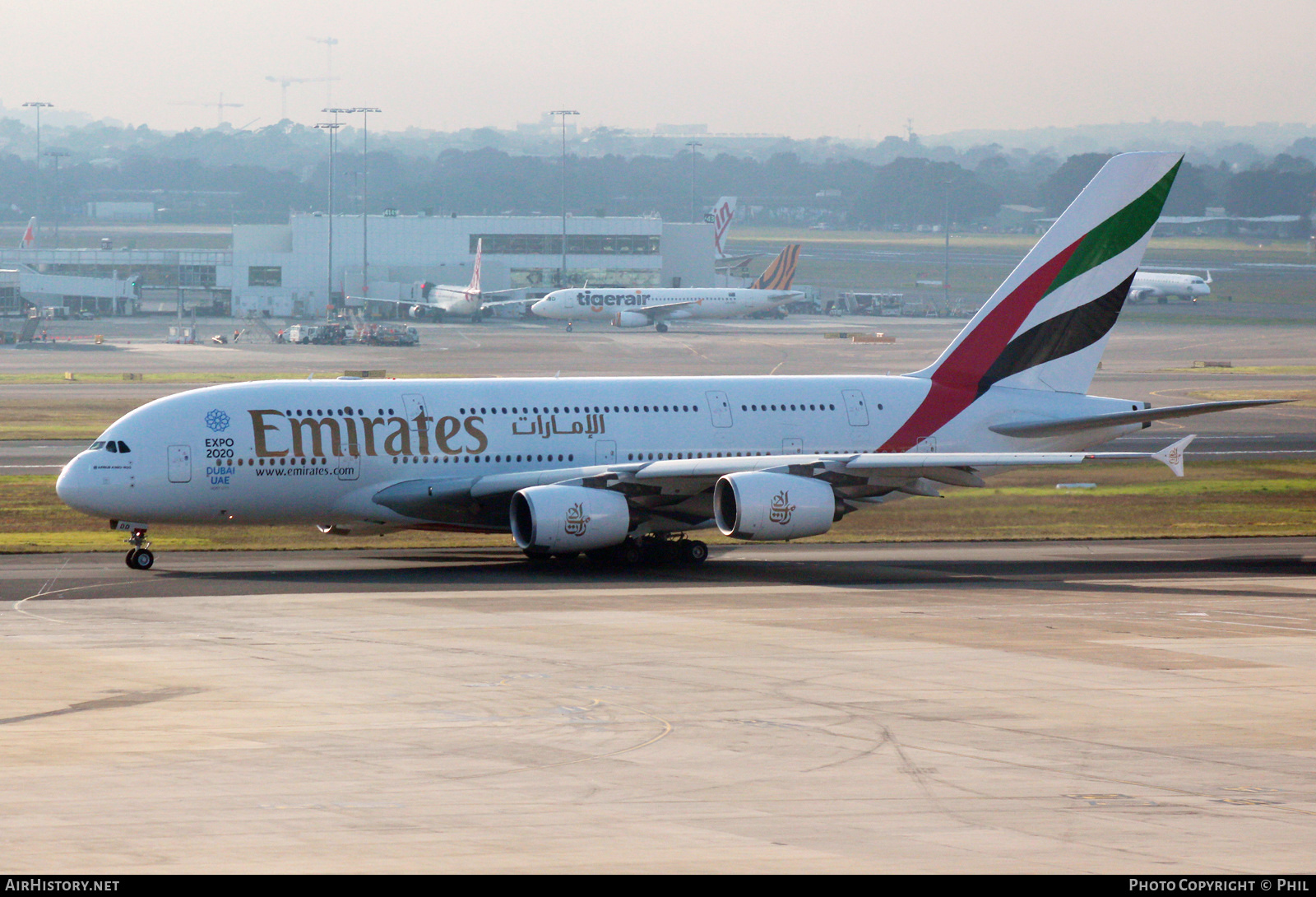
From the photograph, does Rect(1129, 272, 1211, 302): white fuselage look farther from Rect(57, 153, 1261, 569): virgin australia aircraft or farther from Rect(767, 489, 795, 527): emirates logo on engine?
Rect(767, 489, 795, 527): emirates logo on engine

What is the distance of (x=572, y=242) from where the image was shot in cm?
17912

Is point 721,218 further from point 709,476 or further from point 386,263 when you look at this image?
point 709,476

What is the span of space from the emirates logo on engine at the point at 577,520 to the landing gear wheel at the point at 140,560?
417 inches

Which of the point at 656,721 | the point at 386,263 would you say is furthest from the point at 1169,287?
the point at 656,721

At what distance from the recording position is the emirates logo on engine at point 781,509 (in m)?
38.3

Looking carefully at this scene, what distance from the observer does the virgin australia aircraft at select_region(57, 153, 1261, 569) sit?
128ft

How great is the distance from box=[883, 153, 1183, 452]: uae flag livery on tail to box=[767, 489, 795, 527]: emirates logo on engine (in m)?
7.86

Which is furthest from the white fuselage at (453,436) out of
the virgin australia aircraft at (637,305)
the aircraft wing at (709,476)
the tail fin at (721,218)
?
the tail fin at (721,218)

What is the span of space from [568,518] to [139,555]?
10.8 metres

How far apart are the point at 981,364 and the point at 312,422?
18912 millimetres

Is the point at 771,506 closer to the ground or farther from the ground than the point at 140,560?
farther from the ground

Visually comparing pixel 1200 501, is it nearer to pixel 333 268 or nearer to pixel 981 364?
pixel 981 364

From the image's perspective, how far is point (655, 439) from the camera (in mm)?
43188
